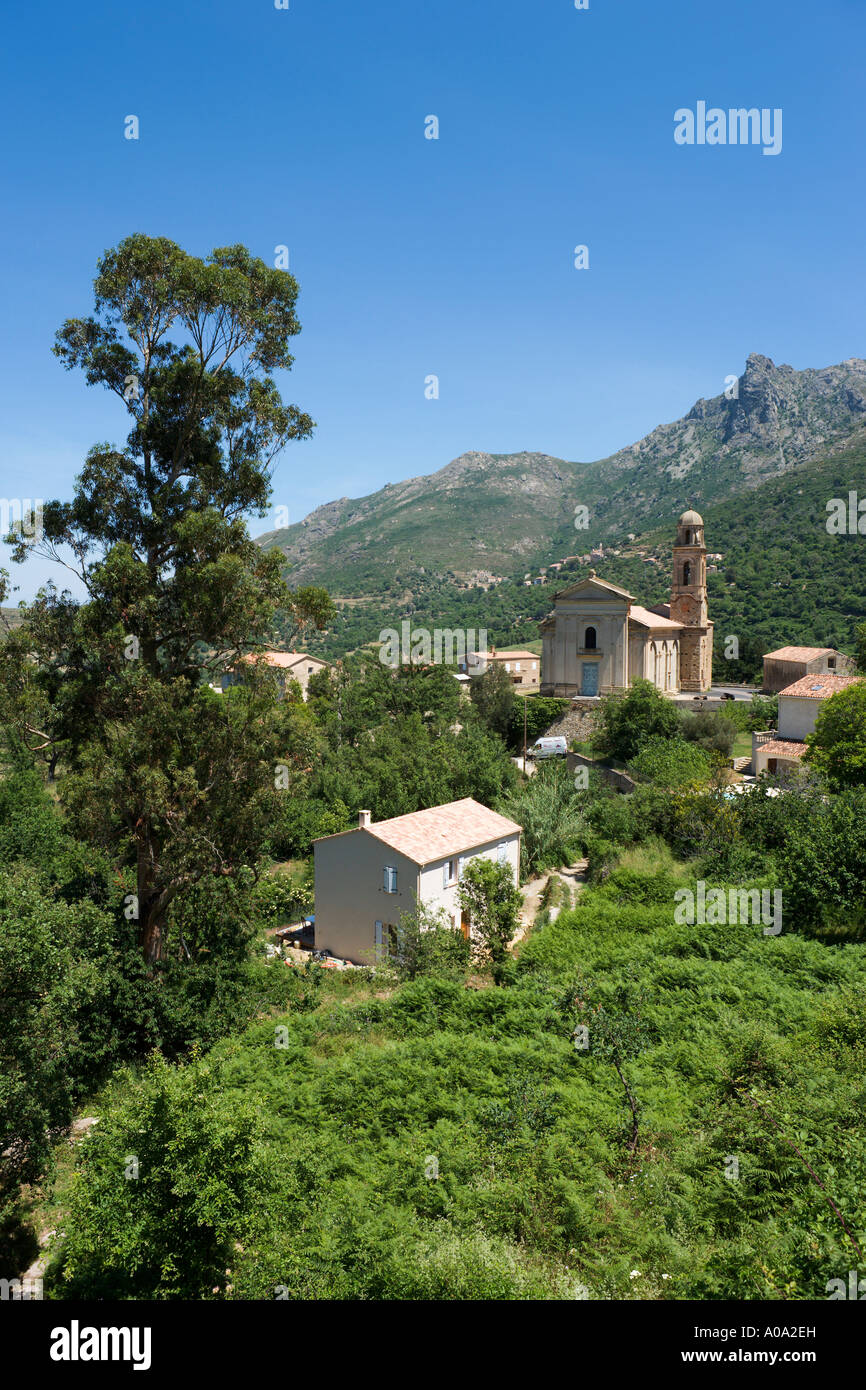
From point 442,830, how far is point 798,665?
3499 centimetres

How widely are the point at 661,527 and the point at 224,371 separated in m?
111

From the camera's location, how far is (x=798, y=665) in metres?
50.3

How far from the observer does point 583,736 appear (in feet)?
149

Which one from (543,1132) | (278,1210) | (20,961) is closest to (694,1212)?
(543,1132)

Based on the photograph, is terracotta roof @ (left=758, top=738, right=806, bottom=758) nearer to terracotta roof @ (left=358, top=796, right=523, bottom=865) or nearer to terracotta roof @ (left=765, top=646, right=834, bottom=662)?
terracotta roof @ (left=765, top=646, right=834, bottom=662)

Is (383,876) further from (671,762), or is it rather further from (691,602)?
(691,602)

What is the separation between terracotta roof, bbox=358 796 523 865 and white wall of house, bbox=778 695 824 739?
17626 mm

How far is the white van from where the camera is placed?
4288 cm

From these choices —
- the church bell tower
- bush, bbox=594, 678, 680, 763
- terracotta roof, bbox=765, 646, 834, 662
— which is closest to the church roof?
the church bell tower

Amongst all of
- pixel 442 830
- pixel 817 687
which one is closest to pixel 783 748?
pixel 817 687

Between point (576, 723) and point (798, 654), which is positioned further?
point (798, 654)

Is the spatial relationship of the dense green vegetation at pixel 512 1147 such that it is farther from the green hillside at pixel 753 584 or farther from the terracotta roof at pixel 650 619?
the green hillside at pixel 753 584

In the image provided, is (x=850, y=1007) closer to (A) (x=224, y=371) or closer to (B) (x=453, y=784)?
(A) (x=224, y=371)

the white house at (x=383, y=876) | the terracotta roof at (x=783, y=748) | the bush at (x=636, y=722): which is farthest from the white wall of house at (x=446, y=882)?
the terracotta roof at (x=783, y=748)
